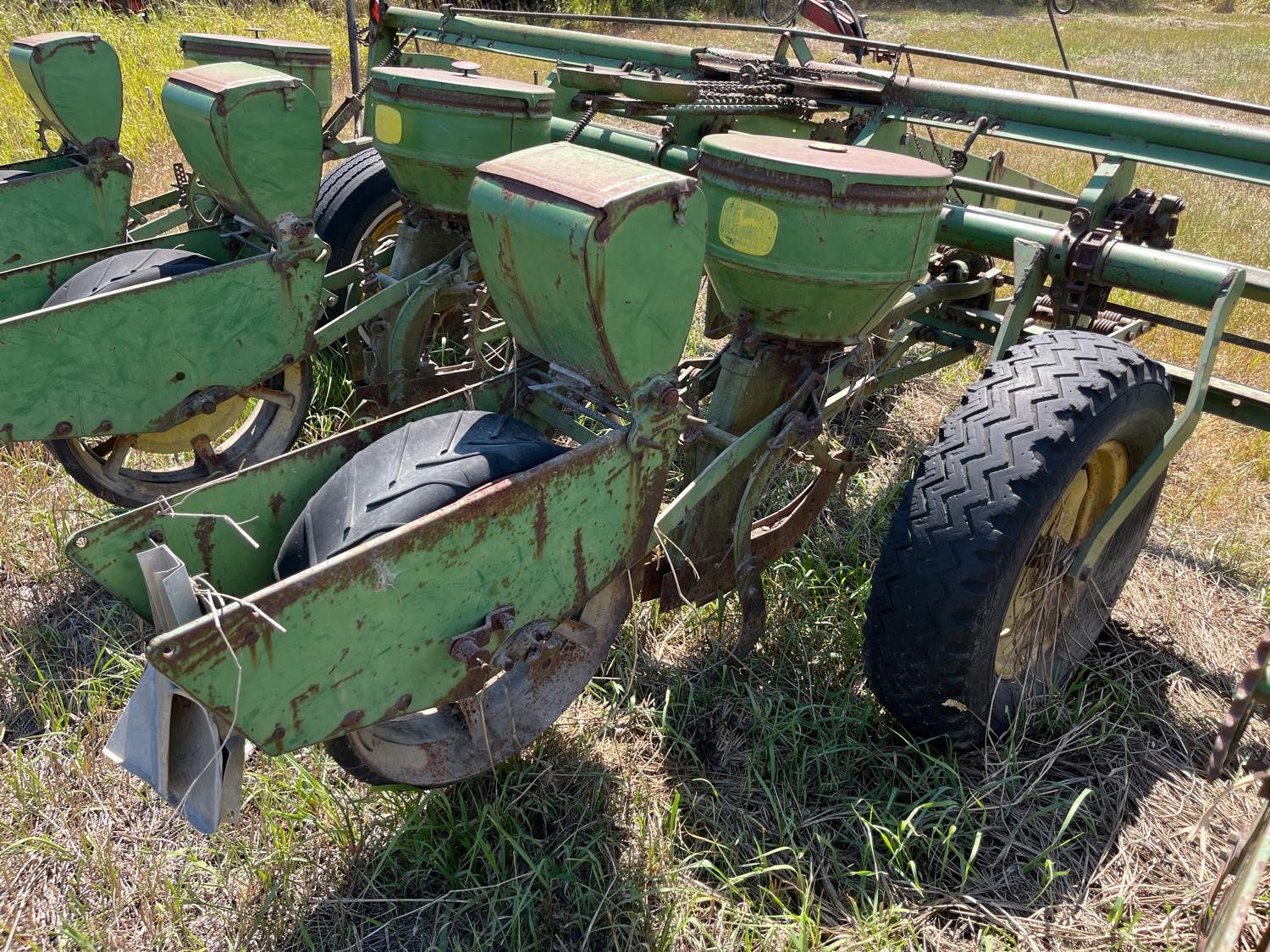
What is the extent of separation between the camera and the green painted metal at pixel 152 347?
2.90 meters

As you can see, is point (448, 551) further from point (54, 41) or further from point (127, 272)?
point (54, 41)

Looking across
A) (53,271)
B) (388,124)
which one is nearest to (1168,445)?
(388,124)

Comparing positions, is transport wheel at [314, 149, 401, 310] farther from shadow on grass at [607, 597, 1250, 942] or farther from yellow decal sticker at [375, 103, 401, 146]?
shadow on grass at [607, 597, 1250, 942]

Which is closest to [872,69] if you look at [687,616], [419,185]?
[419,185]

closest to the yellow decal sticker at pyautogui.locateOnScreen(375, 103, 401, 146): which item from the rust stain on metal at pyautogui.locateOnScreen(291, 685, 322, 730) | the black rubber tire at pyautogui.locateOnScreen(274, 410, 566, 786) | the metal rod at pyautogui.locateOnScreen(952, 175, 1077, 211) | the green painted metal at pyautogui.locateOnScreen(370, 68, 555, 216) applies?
the green painted metal at pyautogui.locateOnScreen(370, 68, 555, 216)

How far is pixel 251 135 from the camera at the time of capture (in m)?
3.18

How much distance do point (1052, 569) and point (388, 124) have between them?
2.38m

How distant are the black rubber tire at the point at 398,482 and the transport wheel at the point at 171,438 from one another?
1.35 metres

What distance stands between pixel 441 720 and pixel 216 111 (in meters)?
1.93

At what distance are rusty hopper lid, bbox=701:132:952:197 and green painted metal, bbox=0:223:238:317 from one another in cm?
191

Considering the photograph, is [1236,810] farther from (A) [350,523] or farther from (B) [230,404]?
(B) [230,404]

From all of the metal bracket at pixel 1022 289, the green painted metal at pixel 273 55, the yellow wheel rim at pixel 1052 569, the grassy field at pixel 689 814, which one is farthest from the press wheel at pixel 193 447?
A: the yellow wheel rim at pixel 1052 569

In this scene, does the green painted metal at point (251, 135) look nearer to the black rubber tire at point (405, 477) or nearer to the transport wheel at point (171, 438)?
the transport wheel at point (171, 438)

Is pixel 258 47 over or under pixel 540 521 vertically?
over
